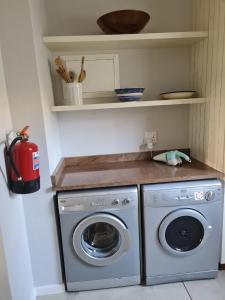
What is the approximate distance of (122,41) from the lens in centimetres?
170

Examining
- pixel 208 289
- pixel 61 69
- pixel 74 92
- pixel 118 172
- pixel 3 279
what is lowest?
pixel 208 289

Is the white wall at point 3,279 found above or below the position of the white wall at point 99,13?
below

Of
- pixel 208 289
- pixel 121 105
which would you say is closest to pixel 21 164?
pixel 121 105

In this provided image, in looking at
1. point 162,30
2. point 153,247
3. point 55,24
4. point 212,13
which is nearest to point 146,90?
point 162,30

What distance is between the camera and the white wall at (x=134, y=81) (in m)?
1.89

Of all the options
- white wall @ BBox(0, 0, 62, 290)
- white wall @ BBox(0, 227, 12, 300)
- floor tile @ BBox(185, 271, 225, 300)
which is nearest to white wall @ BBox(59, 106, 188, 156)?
white wall @ BBox(0, 0, 62, 290)

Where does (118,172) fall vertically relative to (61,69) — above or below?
below

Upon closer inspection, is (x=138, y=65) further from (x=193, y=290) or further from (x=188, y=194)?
(x=193, y=290)

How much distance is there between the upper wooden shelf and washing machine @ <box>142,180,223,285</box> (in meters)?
1.09

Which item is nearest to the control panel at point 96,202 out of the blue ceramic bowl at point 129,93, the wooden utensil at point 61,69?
the blue ceramic bowl at point 129,93

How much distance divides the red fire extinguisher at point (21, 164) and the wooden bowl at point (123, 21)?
102 cm

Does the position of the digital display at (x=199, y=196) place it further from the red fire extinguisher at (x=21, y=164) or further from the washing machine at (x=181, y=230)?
the red fire extinguisher at (x=21, y=164)

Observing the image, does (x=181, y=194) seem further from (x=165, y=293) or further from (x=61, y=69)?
(x=61, y=69)

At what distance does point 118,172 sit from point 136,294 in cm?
93
